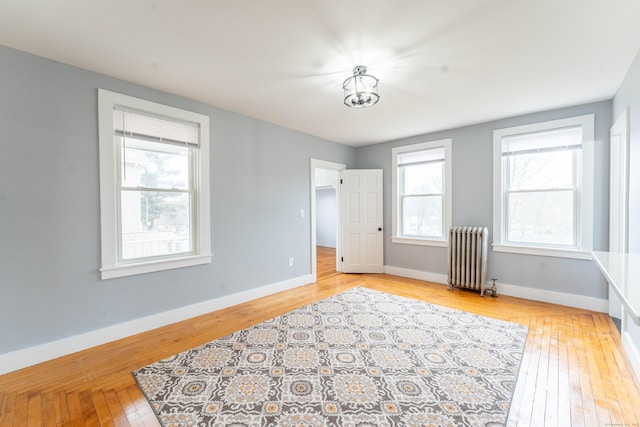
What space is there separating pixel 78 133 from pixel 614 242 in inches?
217

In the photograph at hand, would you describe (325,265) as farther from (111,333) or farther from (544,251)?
(111,333)

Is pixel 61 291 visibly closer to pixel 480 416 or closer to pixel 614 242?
pixel 480 416

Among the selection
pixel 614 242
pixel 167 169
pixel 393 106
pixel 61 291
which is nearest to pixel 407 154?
pixel 393 106

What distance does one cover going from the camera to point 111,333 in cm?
265

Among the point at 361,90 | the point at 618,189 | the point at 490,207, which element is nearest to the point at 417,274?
the point at 490,207

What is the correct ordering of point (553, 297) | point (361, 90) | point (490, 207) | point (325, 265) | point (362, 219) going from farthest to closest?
point (325, 265), point (362, 219), point (490, 207), point (553, 297), point (361, 90)

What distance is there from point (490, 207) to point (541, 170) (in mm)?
766

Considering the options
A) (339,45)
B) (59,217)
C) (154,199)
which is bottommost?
(59,217)

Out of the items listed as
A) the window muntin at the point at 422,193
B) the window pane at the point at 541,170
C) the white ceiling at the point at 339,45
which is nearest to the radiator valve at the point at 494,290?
the window muntin at the point at 422,193

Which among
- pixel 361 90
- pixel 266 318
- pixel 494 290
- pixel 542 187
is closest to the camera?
pixel 361 90

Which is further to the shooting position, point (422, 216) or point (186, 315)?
point (422, 216)

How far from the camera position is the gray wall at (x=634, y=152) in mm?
2195

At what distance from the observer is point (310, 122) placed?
13.3 feet

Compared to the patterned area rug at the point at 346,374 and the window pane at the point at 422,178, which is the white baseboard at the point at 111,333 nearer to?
the patterned area rug at the point at 346,374
